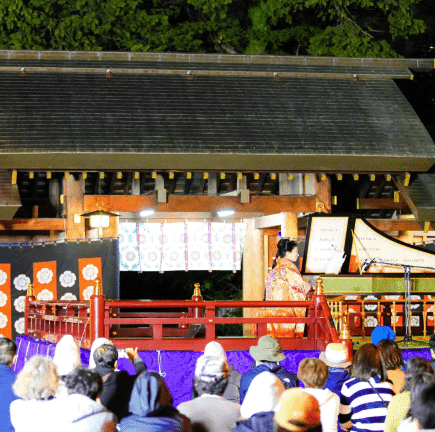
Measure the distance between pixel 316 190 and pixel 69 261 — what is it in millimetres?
4766

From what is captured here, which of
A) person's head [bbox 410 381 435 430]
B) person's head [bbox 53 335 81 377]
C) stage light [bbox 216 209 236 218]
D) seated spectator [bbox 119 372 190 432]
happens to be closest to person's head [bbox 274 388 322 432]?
person's head [bbox 410 381 435 430]

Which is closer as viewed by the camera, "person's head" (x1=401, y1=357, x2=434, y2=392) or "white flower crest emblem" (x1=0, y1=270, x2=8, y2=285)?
"person's head" (x1=401, y1=357, x2=434, y2=392)

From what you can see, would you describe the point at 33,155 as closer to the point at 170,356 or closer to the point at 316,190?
the point at 170,356

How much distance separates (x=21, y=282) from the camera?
42.6 ft

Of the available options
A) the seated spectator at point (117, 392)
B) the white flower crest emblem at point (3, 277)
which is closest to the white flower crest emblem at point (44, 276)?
the white flower crest emblem at point (3, 277)

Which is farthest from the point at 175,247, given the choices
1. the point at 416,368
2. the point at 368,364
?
the point at 416,368

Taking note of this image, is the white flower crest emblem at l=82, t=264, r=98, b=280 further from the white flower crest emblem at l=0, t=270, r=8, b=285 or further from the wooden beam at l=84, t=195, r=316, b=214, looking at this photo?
the white flower crest emblem at l=0, t=270, r=8, b=285

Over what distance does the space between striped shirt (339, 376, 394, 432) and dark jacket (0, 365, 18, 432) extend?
265 cm

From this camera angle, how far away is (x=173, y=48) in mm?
20703

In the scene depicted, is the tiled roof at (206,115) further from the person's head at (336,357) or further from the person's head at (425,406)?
the person's head at (425,406)

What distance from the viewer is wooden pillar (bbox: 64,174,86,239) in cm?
1283

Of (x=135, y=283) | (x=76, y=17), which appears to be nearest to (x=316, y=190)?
(x=135, y=283)

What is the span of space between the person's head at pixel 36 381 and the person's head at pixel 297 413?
4.81 ft

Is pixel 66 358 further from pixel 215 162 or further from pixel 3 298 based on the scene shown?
pixel 3 298
